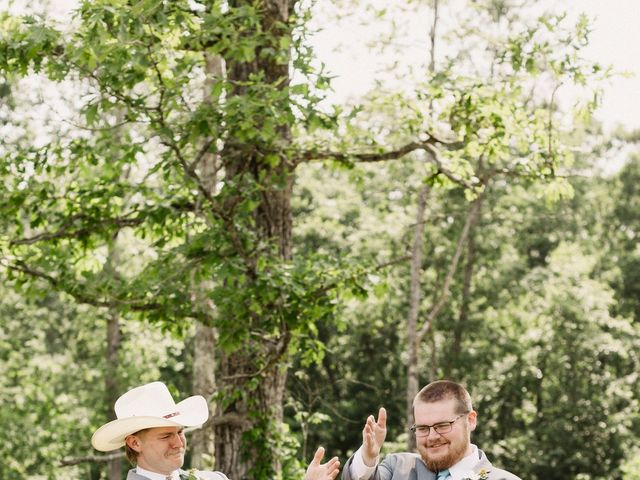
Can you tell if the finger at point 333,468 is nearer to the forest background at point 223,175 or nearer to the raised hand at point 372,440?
the raised hand at point 372,440

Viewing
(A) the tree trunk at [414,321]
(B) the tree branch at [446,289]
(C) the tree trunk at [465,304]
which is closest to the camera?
(B) the tree branch at [446,289]

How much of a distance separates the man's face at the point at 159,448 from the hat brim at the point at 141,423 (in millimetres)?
37

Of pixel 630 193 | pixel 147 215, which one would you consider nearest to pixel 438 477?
pixel 147 215

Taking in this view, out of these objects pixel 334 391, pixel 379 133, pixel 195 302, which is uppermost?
pixel 379 133

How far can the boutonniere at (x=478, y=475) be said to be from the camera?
4.16m

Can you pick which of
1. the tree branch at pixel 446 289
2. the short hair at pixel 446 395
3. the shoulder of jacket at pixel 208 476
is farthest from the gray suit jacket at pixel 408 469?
the tree branch at pixel 446 289

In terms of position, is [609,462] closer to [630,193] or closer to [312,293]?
[630,193]

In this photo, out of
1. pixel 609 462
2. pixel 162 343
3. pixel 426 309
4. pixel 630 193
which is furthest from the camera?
pixel 630 193

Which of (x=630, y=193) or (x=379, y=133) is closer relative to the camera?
(x=379, y=133)

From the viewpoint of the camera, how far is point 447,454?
4184mm

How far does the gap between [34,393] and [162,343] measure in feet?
8.69

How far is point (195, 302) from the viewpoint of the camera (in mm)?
7828

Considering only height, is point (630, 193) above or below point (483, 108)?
above

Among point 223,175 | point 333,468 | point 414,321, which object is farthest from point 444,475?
point 414,321
